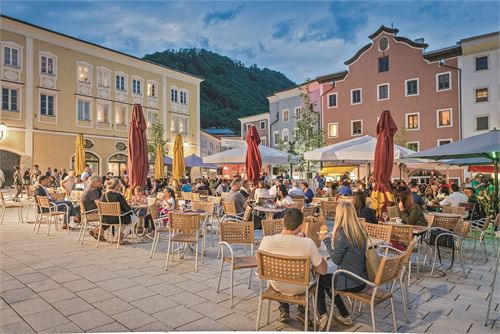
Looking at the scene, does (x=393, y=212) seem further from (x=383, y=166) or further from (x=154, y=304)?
(x=154, y=304)

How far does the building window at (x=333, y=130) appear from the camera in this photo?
3519cm

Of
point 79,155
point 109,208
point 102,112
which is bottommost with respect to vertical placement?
point 109,208

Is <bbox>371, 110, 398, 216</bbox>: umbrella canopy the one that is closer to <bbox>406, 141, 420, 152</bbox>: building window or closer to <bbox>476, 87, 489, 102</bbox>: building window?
<bbox>476, 87, 489, 102</bbox>: building window

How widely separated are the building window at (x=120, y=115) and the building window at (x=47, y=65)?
6.07 m

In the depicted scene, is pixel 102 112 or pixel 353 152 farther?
pixel 102 112

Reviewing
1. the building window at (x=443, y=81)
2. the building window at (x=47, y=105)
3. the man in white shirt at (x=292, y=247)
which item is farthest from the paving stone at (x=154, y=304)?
the building window at (x=443, y=81)

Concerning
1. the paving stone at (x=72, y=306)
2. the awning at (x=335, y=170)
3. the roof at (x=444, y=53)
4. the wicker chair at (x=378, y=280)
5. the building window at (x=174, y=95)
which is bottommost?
the paving stone at (x=72, y=306)

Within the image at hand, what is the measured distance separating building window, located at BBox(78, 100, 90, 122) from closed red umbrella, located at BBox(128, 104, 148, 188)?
22005mm

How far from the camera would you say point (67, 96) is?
28172mm

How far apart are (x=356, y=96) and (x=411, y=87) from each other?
5.07 metres

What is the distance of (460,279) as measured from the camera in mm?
5664

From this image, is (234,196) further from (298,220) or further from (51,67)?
(51,67)

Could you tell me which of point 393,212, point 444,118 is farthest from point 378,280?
point 444,118

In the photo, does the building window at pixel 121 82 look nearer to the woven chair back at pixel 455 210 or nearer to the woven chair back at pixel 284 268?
the woven chair back at pixel 455 210
